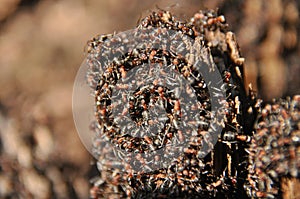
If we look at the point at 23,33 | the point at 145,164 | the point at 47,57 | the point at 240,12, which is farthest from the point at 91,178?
the point at 240,12

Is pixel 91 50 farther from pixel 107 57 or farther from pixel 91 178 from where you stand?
pixel 91 178

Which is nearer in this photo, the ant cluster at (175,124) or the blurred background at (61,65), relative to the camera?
the ant cluster at (175,124)

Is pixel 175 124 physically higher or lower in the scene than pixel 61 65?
lower

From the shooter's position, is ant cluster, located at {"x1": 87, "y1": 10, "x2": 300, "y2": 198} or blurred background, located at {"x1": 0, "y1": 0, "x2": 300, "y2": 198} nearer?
ant cluster, located at {"x1": 87, "y1": 10, "x2": 300, "y2": 198}

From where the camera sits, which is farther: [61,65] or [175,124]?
[61,65]
